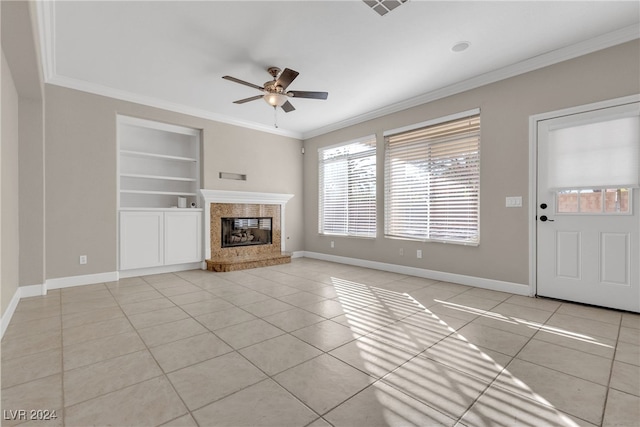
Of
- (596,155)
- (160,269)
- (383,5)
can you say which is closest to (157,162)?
(160,269)

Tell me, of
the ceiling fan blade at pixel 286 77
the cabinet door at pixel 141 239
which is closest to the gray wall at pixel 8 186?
the cabinet door at pixel 141 239

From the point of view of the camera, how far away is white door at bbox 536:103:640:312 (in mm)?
3004

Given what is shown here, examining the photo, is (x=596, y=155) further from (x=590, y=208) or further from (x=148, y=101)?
(x=148, y=101)

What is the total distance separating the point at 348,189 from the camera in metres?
6.00

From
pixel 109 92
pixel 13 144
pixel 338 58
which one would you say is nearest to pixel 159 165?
pixel 109 92

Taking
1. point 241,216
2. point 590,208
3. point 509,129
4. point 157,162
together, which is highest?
point 509,129

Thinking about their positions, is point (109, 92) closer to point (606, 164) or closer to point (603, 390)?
point (603, 390)

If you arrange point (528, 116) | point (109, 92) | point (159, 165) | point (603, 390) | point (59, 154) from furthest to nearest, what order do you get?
point (159, 165) < point (109, 92) < point (59, 154) < point (528, 116) < point (603, 390)

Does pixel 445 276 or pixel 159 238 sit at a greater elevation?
pixel 159 238

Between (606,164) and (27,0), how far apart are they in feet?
17.6

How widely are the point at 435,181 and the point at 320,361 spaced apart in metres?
3.45

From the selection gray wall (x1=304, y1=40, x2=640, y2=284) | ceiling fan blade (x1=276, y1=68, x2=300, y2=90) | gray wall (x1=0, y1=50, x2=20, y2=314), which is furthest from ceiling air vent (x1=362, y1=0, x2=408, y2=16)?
gray wall (x1=0, y1=50, x2=20, y2=314)

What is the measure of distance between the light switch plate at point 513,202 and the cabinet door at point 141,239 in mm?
5211

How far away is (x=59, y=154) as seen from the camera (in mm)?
3996
